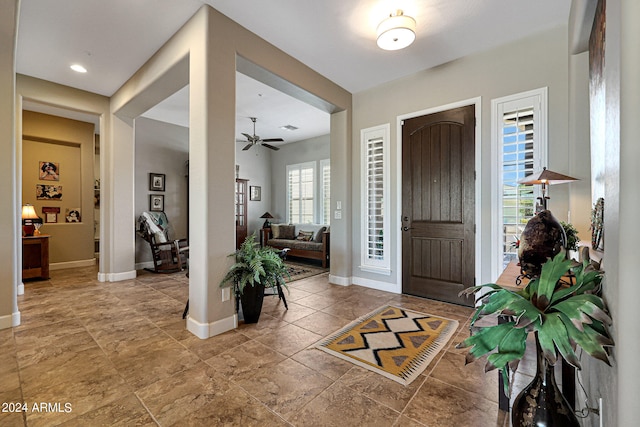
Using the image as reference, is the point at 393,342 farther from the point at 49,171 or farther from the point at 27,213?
the point at 49,171

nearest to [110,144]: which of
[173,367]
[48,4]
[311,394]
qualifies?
[48,4]

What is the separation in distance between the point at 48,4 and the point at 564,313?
432 cm

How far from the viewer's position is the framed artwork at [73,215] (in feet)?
18.5

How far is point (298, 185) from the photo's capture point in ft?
26.2

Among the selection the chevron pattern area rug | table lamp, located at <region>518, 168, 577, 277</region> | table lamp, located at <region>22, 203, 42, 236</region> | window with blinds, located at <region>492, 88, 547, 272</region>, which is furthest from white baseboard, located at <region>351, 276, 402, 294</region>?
table lamp, located at <region>22, 203, 42, 236</region>

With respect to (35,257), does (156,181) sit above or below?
above

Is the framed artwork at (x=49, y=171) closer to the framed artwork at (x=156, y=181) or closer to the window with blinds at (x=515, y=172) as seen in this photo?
the framed artwork at (x=156, y=181)

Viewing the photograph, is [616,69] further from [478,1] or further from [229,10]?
[229,10]

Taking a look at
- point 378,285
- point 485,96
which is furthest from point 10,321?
point 485,96

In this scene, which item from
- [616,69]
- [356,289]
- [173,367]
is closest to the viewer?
[616,69]

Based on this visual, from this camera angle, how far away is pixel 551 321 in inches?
36.7

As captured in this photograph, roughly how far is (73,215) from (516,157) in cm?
761

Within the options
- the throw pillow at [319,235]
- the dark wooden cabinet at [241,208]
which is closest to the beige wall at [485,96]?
the throw pillow at [319,235]

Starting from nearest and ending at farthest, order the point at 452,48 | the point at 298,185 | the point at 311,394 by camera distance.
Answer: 1. the point at 311,394
2. the point at 452,48
3. the point at 298,185
